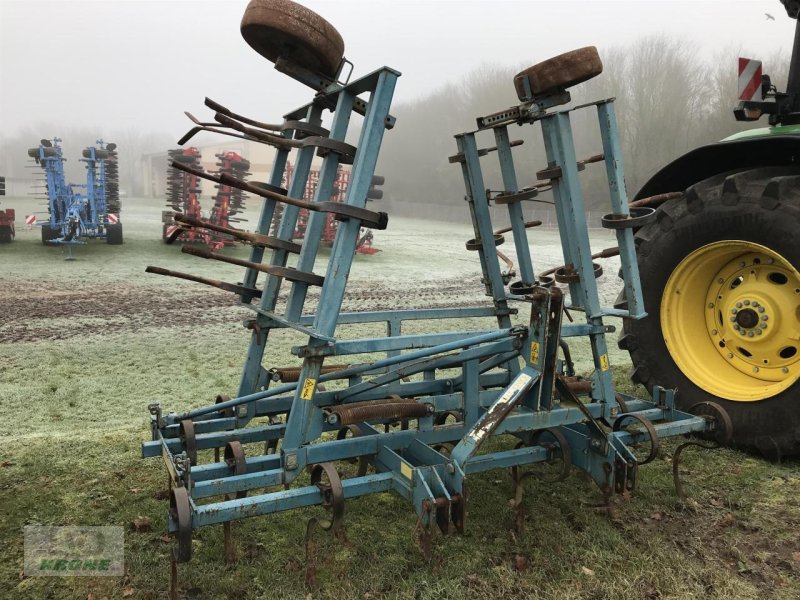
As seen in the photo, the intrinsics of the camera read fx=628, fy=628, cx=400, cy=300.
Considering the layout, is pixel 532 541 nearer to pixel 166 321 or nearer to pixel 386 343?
pixel 386 343

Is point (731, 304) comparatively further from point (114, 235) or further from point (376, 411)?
point (114, 235)

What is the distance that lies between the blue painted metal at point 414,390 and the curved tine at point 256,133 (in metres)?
0.19

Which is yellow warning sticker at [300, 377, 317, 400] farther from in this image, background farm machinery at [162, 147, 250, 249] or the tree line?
the tree line

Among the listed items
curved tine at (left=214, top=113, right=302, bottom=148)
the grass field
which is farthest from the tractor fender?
curved tine at (left=214, top=113, right=302, bottom=148)

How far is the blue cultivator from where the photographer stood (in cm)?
256

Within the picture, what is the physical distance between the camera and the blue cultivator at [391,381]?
101 inches

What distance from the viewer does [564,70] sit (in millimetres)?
2910

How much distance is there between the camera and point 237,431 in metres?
3.12

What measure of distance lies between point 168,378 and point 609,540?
372 centimetres

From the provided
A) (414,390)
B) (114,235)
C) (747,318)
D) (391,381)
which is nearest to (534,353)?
(391,381)

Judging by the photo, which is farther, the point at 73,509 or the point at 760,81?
the point at 760,81

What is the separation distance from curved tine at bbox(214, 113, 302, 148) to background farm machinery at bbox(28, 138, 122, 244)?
37.6 feet

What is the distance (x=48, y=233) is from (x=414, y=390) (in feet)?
42.8

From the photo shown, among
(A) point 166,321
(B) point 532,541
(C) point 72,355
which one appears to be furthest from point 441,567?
(A) point 166,321
